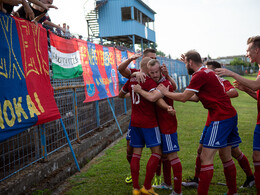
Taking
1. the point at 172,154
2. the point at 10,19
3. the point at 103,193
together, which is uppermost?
the point at 10,19

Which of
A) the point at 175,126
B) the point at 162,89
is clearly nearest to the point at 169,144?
the point at 175,126

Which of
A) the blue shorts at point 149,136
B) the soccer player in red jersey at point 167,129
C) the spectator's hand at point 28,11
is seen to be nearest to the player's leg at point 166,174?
the soccer player in red jersey at point 167,129

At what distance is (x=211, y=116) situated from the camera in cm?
351

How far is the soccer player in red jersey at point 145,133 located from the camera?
3.68 metres

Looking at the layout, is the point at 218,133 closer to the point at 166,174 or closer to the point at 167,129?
the point at 167,129

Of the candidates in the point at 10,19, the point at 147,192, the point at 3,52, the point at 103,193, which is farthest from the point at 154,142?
the point at 10,19

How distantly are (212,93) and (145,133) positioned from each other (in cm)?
114

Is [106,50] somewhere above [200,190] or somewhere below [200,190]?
above

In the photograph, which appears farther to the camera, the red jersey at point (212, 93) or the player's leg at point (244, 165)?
the player's leg at point (244, 165)

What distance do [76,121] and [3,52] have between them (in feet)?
10.0

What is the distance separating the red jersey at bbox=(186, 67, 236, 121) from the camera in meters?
3.43

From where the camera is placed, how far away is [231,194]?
11.8 feet

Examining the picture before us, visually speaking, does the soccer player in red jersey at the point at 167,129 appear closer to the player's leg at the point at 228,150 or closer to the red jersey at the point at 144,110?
→ the red jersey at the point at 144,110

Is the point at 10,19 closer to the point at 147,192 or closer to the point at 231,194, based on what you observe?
the point at 147,192
